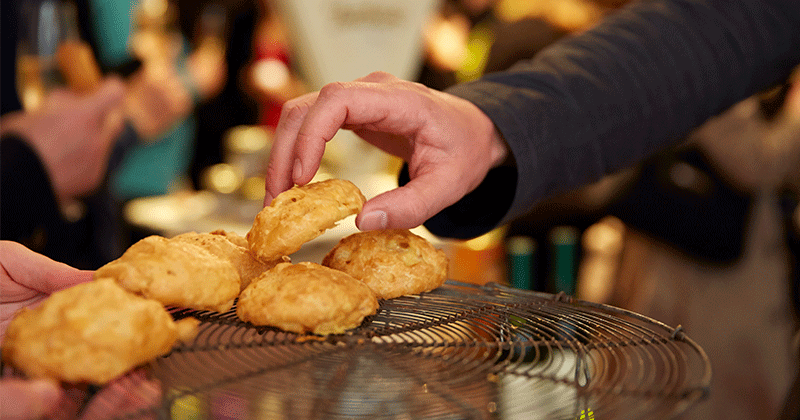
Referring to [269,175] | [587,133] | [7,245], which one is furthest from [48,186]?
[587,133]

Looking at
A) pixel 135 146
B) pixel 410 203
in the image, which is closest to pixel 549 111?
pixel 410 203

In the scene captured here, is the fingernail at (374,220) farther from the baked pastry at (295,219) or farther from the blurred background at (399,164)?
the blurred background at (399,164)

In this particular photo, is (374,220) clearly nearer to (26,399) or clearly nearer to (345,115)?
(345,115)

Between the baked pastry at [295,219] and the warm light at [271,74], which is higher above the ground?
the warm light at [271,74]

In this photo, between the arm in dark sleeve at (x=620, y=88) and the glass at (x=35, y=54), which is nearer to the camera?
the arm in dark sleeve at (x=620, y=88)

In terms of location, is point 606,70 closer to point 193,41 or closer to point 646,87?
point 646,87

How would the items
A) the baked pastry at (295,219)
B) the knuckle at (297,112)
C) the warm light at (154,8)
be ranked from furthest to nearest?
the warm light at (154,8) → the knuckle at (297,112) → the baked pastry at (295,219)

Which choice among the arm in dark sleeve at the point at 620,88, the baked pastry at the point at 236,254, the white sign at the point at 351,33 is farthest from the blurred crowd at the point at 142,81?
the baked pastry at the point at 236,254

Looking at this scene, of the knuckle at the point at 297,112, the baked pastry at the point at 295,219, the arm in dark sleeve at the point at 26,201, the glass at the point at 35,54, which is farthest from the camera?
the glass at the point at 35,54
